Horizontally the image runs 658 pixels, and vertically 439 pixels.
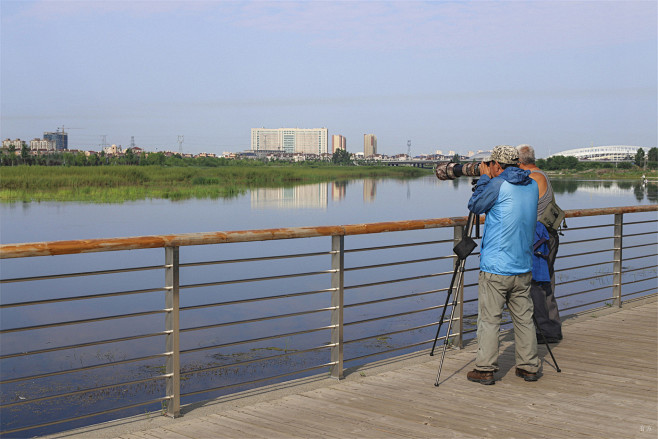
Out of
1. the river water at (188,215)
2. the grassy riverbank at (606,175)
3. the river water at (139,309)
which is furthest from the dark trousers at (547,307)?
the grassy riverbank at (606,175)

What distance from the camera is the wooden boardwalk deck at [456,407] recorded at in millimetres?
3729

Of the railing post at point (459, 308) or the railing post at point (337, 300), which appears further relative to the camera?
the railing post at point (459, 308)

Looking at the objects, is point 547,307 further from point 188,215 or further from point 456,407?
point 188,215

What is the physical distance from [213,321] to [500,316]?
25.3 feet

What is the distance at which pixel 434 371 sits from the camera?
4973mm

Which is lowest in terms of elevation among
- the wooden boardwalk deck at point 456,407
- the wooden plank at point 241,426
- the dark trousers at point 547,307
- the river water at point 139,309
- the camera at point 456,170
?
the river water at point 139,309

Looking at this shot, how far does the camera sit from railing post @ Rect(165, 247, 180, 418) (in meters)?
3.88

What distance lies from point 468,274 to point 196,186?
124 feet

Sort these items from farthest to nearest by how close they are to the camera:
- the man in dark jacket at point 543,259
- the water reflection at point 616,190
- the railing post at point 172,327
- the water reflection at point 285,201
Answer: the water reflection at point 616,190, the water reflection at point 285,201, the man in dark jacket at point 543,259, the railing post at point 172,327

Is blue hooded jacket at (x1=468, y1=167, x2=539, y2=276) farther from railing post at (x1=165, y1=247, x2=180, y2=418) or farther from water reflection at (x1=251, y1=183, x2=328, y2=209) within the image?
water reflection at (x1=251, y1=183, x2=328, y2=209)

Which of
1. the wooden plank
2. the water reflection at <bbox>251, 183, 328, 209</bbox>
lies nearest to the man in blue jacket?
the wooden plank

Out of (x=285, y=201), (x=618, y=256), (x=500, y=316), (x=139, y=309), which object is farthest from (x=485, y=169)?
(x=285, y=201)

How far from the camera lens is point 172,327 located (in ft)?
12.8

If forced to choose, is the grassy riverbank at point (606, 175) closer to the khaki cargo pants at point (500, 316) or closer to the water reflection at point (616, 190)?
the water reflection at point (616, 190)
